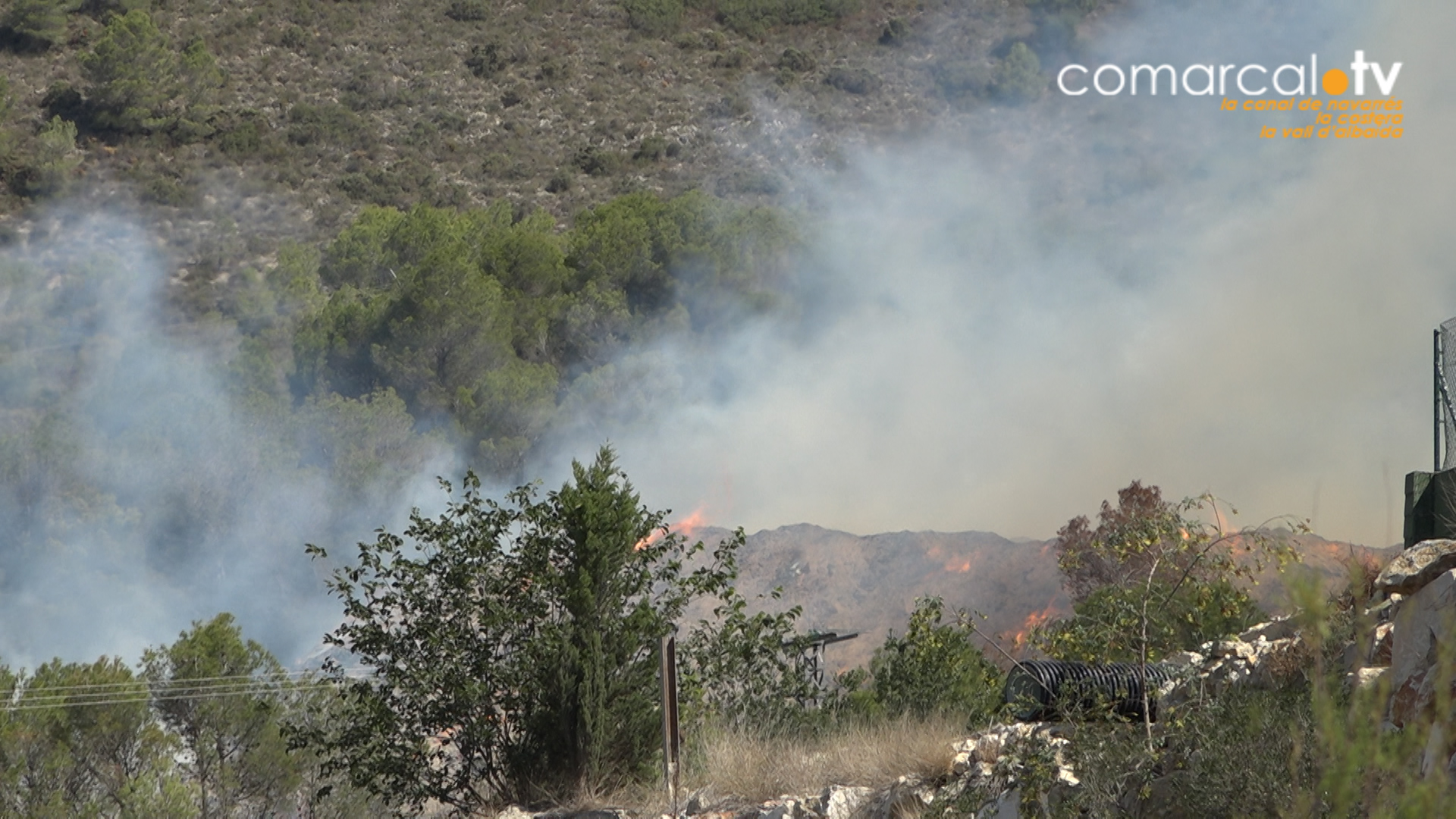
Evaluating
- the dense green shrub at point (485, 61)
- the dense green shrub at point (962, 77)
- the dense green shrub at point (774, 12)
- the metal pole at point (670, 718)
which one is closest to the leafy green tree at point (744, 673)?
the metal pole at point (670, 718)

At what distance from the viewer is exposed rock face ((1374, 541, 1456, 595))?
7.66 m

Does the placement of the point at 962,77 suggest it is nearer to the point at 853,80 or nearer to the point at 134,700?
the point at 853,80

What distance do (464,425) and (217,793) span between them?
42.5ft

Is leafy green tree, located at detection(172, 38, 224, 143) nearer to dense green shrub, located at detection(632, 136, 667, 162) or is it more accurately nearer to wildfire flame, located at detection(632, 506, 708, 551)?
dense green shrub, located at detection(632, 136, 667, 162)

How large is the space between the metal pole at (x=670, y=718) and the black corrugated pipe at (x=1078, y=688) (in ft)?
7.80

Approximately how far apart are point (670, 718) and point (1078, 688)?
10.4 ft

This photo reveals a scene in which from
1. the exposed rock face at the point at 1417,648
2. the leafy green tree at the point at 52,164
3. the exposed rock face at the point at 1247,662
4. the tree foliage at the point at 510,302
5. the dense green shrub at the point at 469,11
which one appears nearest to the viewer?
the exposed rock face at the point at 1417,648

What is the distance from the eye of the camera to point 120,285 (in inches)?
1564

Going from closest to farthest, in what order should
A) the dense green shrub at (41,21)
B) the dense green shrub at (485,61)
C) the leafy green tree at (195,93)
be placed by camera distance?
the leafy green tree at (195,93) → the dense green shrub at (41,21) → the dense green shrub at (485,61)

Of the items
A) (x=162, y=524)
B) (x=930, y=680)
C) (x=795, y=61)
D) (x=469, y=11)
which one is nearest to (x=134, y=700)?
(x=930, y=680)

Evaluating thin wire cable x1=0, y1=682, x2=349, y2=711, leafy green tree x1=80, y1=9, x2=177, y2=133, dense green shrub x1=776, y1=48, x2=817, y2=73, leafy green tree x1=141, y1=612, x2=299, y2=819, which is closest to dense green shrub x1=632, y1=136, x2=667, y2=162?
dense green shrub x1=776, y1=48, x2=817, y2=73

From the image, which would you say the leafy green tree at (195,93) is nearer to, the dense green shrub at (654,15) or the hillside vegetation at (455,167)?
the hillside vegetation at (455,167)

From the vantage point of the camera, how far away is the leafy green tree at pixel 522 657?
483 inches

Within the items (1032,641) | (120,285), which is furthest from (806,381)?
(1032,641)
